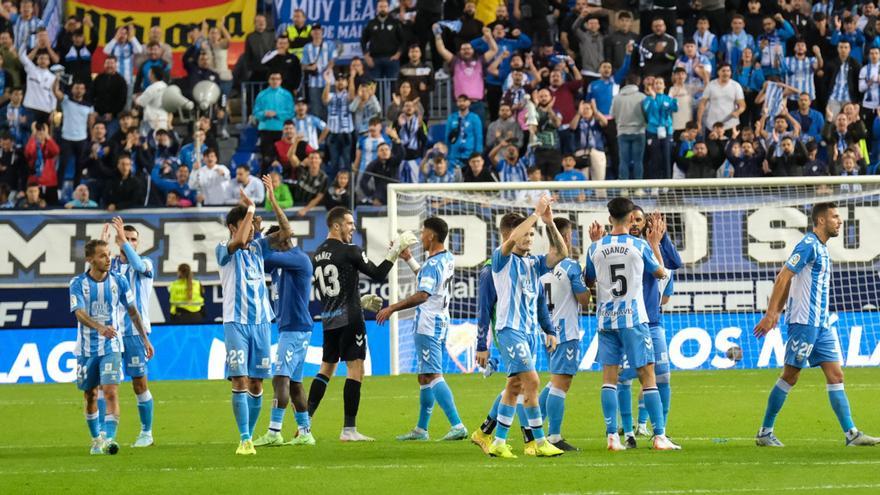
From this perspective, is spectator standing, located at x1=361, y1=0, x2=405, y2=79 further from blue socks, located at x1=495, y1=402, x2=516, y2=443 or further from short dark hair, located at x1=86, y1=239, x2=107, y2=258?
blue socks, located at x1=495, y1=402, x2=516, y2=443

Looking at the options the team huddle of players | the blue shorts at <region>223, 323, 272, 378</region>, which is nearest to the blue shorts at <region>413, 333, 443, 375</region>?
the team huddle of players

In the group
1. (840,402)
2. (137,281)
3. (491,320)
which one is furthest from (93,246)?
(840,402)

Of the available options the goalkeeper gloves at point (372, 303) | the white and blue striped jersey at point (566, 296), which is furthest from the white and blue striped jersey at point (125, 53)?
the white and blue striped jersey at point (566, 296)

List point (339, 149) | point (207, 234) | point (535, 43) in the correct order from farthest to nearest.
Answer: point (535, 43), point (339, 149), point (207, 234)

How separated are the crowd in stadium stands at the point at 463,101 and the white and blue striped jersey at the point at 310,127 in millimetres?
47

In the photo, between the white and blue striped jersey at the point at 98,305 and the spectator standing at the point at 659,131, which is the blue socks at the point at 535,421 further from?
the spectator standing at the point at 659,131

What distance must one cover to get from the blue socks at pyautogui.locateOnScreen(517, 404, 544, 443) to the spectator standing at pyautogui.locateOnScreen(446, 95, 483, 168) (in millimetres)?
14035

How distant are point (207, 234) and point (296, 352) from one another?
34.9ft

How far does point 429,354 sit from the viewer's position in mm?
14188

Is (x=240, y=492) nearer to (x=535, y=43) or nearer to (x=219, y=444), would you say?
(x=219, y=444)

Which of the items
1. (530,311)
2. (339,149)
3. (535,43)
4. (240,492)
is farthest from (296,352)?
(535,43)

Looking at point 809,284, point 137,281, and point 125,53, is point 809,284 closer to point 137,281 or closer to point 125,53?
point 137,281

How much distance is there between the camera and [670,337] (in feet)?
73.9

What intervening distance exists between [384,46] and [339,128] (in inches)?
94.9
